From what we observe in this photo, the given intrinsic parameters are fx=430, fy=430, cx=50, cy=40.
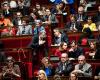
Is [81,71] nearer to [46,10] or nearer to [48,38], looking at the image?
[48,38]

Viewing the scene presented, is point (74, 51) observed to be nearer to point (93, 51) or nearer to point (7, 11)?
point (93, 51)

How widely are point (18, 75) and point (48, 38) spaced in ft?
4.54

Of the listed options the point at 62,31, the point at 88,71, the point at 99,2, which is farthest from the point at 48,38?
the point at 99,2

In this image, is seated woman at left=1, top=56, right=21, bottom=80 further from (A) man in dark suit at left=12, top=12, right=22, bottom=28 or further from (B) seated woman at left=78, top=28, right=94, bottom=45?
(A) man in dark suit at left=12, top=12, right=22, bottom=28

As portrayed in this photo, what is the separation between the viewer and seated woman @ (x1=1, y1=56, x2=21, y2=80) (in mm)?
7178

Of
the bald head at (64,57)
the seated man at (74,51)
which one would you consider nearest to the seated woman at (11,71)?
the bald head at (64,57)

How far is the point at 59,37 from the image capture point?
8.42m

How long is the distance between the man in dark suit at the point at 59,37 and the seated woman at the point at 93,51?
75cm

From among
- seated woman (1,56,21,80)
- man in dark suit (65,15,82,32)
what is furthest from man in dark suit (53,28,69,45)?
seated woman (1,56,21,80)

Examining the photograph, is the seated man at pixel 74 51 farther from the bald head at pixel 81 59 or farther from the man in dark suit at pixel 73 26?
the man in dark suit at pixel 73 26

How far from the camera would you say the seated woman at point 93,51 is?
733 centimetres

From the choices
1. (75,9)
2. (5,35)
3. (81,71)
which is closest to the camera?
(81,71)

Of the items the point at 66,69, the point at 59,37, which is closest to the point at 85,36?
the point at 59,37

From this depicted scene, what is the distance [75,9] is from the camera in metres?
10.2
